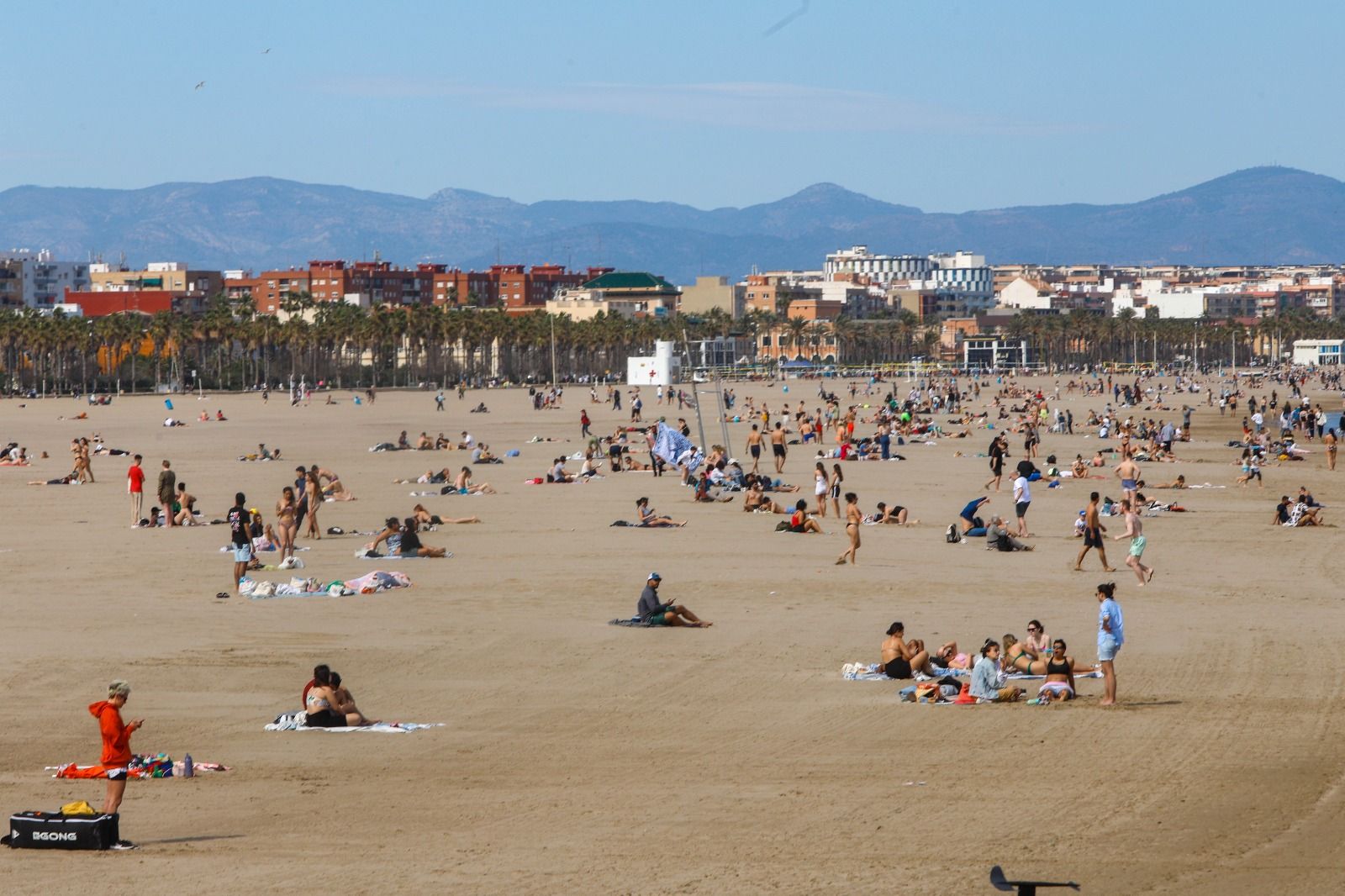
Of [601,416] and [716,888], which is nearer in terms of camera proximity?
[716,888]

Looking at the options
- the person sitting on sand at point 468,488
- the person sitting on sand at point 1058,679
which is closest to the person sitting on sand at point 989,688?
the person sitting on sand at point 1058,679

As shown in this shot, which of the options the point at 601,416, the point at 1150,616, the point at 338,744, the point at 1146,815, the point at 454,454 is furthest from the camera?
the point at 601,416

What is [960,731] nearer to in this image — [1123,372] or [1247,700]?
[1247,700]

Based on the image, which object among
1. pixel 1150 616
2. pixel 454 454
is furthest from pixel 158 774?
pixel 454 454

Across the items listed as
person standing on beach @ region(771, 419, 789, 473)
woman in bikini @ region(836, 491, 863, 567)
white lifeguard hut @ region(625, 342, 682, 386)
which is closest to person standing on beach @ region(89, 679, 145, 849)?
woman in bikini @ region(836, 491, 863, 567)

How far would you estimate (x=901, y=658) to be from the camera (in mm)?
14398

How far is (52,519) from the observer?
91.2 ft

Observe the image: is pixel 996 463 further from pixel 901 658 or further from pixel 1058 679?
pixel 1058 679

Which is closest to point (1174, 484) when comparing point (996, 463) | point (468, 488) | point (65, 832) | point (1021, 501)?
point (996, 463)

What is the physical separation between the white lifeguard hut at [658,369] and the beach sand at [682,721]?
66640 millimetres

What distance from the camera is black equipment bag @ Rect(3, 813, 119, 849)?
9.31 m

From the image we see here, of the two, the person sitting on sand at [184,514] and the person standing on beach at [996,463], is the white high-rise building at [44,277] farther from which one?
the person sitting on sand at [184,514]

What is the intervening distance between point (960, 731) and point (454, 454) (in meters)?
32.0

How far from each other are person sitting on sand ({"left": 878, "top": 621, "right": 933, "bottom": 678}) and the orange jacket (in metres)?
6.44
